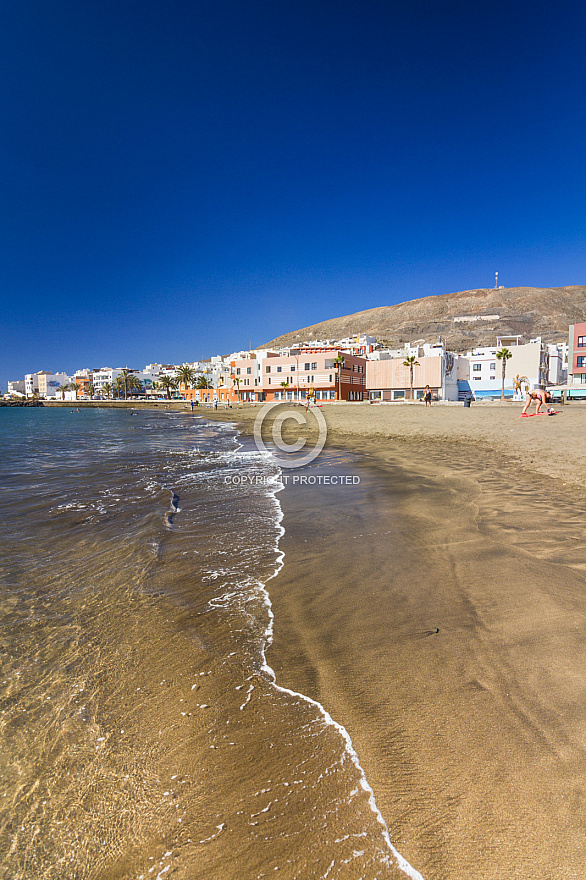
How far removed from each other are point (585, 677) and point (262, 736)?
241 centimetres

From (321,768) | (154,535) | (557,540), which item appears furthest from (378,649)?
(154,535)

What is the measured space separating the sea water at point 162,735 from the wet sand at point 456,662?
24 centimetres

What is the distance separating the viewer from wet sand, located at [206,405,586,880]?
195 cm

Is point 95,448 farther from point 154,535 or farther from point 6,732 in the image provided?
point 6,732

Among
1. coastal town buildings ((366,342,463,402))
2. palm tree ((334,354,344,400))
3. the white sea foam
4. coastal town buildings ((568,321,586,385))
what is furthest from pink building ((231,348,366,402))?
the white sea foam

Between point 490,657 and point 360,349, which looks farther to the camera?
point 360,349

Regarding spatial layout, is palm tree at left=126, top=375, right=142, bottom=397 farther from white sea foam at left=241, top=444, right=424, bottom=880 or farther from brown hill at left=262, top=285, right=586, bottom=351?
white sea foam at left=241, top=444, right=424, bottom=880

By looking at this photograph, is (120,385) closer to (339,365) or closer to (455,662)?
(339,365)

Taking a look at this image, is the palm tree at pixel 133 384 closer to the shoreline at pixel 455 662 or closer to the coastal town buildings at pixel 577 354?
the coastal town buildings at pixel 577 354

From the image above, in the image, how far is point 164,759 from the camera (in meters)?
2.44

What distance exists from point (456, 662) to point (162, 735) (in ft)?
7.53

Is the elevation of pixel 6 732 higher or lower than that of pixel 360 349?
lower

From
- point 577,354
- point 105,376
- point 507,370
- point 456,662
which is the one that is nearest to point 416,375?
point 507,370

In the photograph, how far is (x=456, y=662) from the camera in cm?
321
